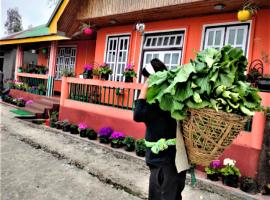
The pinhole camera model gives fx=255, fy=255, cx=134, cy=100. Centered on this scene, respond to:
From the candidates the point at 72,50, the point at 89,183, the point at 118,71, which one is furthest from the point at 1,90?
the point at 89,183

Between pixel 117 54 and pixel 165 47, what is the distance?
2135mm

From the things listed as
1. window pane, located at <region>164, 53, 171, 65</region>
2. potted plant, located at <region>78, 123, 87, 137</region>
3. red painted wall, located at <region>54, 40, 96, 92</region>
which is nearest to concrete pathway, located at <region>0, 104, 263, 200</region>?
potted plant, located at <region>78, 123, 87, 137</region>

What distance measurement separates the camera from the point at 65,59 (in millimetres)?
13695

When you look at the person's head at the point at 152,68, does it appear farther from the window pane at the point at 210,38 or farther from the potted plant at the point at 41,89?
the potted plant at the point at 41,89

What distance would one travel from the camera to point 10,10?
1891 inches

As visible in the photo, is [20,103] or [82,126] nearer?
[82,126]

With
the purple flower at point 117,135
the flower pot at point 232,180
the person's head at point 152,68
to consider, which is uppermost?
the person's head at point 152,68

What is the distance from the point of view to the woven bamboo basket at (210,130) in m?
1.52

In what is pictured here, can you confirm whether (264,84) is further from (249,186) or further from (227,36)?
(227,36)

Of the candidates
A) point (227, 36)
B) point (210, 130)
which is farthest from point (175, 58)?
point (210, 130)

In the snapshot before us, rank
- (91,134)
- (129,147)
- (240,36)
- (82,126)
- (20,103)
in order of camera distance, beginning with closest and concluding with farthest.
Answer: (129,147)
(240,36)
(91,134)
(82,126)
(20,103)

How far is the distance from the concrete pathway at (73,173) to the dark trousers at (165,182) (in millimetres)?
1799

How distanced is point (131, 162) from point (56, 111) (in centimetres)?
554

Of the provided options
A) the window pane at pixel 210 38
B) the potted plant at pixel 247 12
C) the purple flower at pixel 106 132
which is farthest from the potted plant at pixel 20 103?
the potted plant at pixel 247 12
